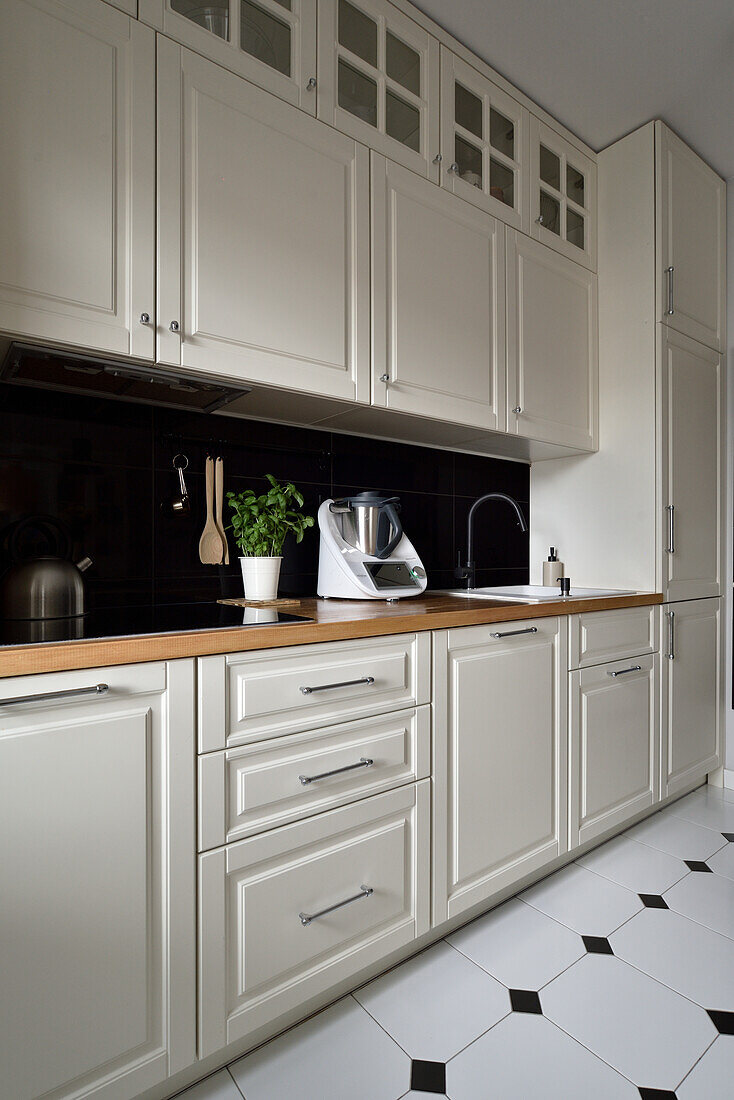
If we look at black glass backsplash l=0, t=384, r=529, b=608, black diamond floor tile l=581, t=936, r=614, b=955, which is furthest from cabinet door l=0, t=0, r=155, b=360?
black diamond floor tile l=581, t=936, r=614, b=955

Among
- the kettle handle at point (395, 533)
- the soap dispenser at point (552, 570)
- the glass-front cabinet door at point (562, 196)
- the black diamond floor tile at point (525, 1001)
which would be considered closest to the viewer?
the black diamond floor tile at point (525, 1001)

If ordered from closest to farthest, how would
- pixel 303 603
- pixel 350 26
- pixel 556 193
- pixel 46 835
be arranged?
pixel 46 835 → pixel 350 26 → pixel 303 603 → pixel 556 193

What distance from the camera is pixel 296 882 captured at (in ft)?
4.18

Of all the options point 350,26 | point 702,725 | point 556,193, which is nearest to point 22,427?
point 350,26

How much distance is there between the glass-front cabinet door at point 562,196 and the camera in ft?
7.30

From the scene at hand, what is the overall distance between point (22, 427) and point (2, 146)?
60cm

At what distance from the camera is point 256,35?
1491 millimetres

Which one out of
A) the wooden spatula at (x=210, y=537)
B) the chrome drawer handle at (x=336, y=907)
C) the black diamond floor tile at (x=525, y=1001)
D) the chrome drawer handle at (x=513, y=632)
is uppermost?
the wooden spatula at (x=210, y=537)

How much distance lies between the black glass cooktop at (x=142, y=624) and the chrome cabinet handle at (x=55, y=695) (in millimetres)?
85

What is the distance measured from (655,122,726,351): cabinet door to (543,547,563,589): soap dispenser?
101 centimetres

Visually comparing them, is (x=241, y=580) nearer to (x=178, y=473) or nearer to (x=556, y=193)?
(x=178, y=473)

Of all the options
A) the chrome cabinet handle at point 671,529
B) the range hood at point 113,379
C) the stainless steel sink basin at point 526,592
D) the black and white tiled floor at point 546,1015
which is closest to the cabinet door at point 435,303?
the range hood at point 113,379

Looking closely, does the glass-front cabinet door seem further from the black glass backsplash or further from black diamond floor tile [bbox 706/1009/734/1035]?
black diamond floor tile [bbox 706/1009/734/1035]

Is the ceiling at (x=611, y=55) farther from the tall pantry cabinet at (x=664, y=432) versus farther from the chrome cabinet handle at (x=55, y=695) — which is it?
the chrome cabinet handle at (x=55, y=695)
